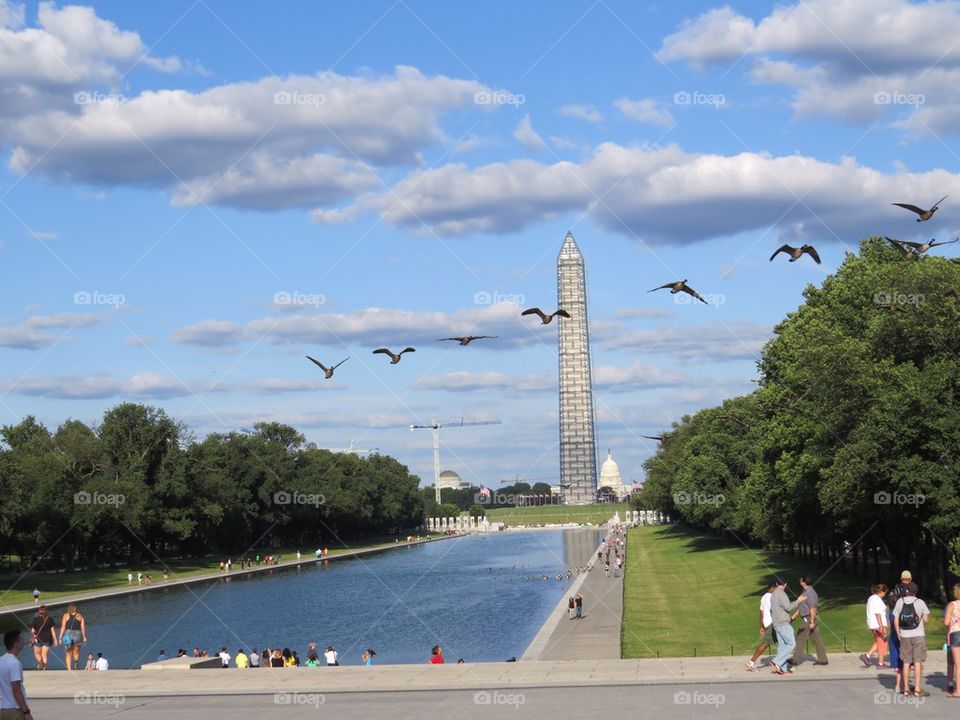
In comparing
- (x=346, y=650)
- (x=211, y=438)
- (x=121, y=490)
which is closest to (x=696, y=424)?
(x=211, y=438)

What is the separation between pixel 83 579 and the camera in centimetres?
9081

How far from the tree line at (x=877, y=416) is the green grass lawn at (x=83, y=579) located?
4583 centimetres

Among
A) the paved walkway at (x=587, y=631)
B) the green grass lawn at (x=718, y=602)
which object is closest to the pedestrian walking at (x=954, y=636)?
the green grass lawn at (x=718, y=602)

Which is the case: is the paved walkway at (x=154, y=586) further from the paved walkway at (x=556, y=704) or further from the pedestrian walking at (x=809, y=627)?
the pedestrian walking at (x=809, y=627)

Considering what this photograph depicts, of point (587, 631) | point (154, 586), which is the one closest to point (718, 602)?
point (587, 631)

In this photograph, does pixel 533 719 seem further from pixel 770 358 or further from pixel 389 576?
pixel 389 576

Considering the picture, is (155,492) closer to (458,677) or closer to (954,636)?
(458,677)

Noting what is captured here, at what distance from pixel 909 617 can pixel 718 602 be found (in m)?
36.1

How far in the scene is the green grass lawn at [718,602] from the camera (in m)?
37.7

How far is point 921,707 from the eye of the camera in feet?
66.2

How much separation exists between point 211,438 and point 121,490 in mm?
32260

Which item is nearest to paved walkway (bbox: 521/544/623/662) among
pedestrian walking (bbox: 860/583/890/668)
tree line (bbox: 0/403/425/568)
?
pedestrian walking (bbox: 860/583/890/668)

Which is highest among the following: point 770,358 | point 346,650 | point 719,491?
point 770,358

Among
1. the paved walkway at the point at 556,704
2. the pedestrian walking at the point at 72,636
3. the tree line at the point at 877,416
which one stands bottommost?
the paved walkway at the point at 556,704
